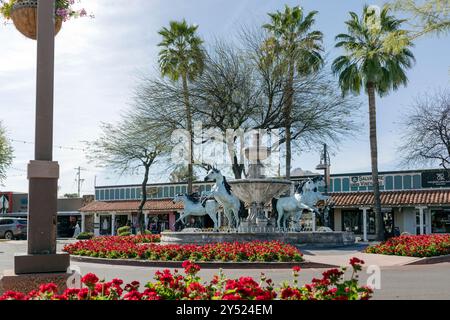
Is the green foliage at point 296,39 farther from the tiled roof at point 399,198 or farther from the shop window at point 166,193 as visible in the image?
the shop window at point 166,193

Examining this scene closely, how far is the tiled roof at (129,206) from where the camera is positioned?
51.7 metres

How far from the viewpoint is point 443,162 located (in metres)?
39.4

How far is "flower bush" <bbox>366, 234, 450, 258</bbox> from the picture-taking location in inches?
757

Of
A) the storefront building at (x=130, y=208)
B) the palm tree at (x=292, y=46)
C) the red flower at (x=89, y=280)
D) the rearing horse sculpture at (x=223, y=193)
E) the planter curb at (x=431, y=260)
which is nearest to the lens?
the red flower at (x=89, y=280)

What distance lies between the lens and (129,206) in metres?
55.4

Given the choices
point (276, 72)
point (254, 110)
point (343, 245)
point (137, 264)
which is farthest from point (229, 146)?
point (137, 264)

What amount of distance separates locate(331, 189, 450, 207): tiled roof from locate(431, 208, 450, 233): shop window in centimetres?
165

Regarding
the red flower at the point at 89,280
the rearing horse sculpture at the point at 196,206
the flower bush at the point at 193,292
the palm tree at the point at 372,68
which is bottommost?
the flower bush at the point at 193,292

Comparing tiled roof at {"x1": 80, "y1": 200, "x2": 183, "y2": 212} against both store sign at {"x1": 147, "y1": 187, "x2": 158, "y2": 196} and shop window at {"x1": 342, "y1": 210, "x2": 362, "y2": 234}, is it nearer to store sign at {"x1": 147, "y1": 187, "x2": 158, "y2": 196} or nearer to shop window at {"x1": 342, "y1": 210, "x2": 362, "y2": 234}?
store sign at {"x1": 147, "y1": 187, "x2": 158, "y2": 196}

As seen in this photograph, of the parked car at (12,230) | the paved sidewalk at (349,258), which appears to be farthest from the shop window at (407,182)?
the parked car at (12,230)

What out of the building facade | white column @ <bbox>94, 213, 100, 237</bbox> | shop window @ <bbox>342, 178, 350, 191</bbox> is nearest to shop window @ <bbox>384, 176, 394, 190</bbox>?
the building facade

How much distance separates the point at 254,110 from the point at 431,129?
15.2 m

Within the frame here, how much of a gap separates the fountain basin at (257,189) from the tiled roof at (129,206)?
25.2m
